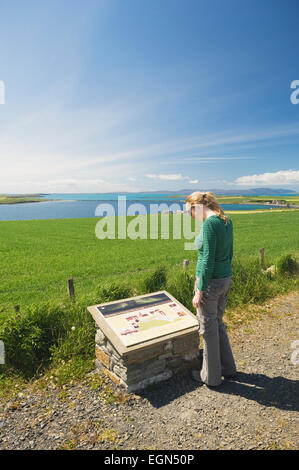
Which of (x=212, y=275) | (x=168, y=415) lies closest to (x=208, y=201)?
(x=212, y=275)

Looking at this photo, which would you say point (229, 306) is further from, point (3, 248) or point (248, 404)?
point (3, 248)

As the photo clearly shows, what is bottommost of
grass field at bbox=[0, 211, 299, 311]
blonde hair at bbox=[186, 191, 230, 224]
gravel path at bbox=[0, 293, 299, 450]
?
grass field at bbox=[0, 211, 299, 311]

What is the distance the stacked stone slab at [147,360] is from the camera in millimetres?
3744

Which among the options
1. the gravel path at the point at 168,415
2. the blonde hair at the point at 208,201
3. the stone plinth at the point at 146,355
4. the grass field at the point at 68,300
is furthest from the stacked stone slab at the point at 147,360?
the blonde hair at the point at 208,201

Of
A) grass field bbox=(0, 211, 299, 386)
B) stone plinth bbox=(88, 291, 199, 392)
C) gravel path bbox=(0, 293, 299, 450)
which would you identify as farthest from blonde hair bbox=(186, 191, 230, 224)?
grass field bbox=(0, 211, 299, 386)

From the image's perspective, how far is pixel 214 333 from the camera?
3.75m

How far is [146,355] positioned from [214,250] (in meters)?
1.89

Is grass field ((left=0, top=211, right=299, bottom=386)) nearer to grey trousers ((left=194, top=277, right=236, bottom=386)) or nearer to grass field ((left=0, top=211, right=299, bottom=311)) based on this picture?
grass field ((left=0, top=211, right=299, bottom=311))

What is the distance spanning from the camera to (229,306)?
6.96 metres

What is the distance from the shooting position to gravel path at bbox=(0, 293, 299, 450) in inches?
121

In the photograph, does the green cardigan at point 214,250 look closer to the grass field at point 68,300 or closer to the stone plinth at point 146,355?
the stone plinth at point 146,355

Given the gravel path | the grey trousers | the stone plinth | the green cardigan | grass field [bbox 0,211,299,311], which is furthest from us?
grass field [bbox 0,211,299,311]
